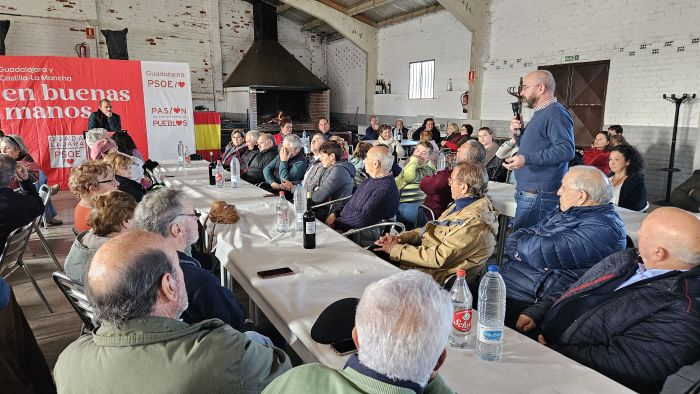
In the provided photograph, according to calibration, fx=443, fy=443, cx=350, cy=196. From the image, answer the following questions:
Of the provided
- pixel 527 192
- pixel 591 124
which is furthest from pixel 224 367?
pixel 591 124

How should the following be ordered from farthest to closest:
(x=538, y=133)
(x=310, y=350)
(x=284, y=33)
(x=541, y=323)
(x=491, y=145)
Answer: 1. (x=284, y=33)
2. (x=491, y=145)
3. (x=538, y=133)
4. (x=541, y=323)
5. (x=310, y=350)

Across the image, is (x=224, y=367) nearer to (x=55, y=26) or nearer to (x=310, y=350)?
(x=310, y=350)

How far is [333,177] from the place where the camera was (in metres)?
3.91

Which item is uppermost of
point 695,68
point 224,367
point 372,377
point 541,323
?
point 695,68

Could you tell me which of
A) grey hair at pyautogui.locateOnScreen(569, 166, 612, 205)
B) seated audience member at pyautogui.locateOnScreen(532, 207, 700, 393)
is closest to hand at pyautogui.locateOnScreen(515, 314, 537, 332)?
seated audience member at pyautogui.locateOnScreen(532, 207, 700, 393)

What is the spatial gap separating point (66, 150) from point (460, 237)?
24.1ft

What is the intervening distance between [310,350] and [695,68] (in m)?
7.08

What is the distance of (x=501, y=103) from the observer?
9.00 m

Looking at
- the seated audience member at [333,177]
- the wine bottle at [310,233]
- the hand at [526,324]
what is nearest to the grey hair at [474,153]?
the seated audience member at [333,177]

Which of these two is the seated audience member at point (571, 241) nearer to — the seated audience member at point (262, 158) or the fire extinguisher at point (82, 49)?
A: the seated audience member at point (262, 158)

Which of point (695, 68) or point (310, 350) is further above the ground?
point (695, 68)

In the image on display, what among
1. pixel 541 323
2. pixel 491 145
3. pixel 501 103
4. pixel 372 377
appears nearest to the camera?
pixel 372 377

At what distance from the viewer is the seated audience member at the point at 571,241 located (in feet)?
6.66

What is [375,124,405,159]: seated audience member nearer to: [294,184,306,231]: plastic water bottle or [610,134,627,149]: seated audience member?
[610,134,627,149]: seated audience member
